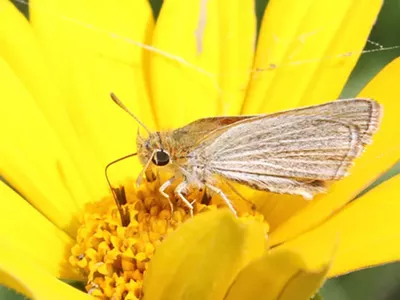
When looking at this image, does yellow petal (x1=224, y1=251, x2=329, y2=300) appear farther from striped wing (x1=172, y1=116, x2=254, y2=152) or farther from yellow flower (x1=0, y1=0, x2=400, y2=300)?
striped wing (x1=172, y1=116, x2=254, y2=152)

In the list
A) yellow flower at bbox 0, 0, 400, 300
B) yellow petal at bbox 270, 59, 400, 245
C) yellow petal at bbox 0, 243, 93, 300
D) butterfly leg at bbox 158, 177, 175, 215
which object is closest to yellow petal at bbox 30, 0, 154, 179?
yellow flower at bbox 0, 0, 400, 300

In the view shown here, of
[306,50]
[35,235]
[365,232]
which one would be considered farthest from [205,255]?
[306,50]

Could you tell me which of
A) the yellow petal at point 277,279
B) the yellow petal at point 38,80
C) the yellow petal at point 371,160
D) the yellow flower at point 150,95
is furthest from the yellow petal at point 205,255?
the yellow petal at point 38,80

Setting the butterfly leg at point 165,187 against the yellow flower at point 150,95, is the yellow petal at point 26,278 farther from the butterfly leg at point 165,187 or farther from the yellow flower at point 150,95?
the butterfly leg at point 165,187

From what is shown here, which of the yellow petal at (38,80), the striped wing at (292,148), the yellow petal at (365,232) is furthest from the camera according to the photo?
the yellow petal at (38,80)

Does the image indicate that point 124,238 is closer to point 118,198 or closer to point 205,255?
point 118,198

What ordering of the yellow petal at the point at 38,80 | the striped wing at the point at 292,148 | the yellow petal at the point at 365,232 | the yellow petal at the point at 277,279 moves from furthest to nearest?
the yellow petal at the point at 38,80
the striped wing at the point at 292,148
the yellow petal at the point at 365,232
the yellow petal at the point at 277,279

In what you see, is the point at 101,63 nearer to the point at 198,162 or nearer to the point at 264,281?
the point at 198,162
